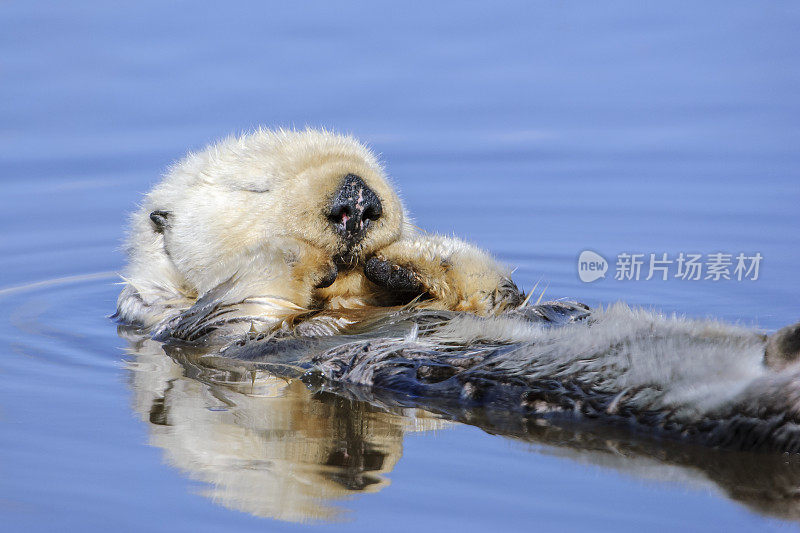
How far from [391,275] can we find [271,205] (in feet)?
1.91

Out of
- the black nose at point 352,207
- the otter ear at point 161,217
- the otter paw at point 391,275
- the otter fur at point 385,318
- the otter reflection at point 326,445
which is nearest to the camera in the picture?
the otter reflection at point 326,445

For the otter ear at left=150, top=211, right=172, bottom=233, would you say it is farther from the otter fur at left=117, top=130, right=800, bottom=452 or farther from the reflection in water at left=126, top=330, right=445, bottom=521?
the reflection in water at left=126, top=330, right=445, bottom=521

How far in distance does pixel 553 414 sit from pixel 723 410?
0.60 meters

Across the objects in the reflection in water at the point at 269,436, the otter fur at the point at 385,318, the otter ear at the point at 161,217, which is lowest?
the reflection in water at the point at 269,436

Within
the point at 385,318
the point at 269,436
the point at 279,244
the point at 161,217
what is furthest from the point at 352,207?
the point at 269,436

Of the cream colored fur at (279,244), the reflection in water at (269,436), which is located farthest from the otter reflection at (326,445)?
the cream colored fur at (279,244)

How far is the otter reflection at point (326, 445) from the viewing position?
330 cm

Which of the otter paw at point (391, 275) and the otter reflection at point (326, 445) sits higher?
the otter paw at point (391, 275)

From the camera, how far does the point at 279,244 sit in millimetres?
4648

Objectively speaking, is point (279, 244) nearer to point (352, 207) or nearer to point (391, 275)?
point (352, 207)

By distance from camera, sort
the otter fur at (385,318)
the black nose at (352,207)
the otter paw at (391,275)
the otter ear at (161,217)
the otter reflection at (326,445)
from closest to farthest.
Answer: the otter reflection at (326,445) < the otter fur at (385,318) < the black nose at (352,207) < the otter paw at (391,275) < the otter ear at (161,217)

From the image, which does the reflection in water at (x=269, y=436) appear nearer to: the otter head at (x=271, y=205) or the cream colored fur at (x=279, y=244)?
the cream colored fur at (x=279, y=244)

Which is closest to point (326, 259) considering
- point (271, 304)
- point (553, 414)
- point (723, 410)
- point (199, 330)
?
point (271, 304)

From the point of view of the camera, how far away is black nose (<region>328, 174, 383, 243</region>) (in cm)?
461
